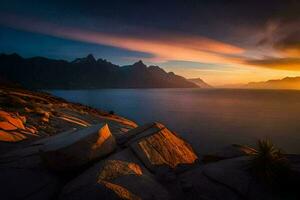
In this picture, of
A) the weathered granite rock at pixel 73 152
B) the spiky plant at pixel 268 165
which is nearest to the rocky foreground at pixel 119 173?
the weathered granite rock at pixel 73 152

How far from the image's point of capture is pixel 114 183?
7.85m

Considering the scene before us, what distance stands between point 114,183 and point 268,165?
6060mm

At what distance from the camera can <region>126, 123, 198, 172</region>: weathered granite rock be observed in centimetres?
1058

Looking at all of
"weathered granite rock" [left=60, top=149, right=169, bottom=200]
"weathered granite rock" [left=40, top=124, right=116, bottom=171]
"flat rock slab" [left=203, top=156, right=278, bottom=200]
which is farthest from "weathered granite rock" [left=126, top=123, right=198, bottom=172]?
"weathered granite rock" [left=40, top=124, right=116, bottom=171]

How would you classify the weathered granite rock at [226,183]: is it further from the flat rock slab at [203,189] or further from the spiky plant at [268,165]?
the spiky plant at [268,165]

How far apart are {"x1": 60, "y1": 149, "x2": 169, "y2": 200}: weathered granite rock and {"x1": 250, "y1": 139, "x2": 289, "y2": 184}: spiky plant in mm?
3808

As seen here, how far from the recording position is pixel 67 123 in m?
23.7

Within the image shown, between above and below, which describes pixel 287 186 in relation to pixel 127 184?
above

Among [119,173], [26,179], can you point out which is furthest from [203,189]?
[26,179]

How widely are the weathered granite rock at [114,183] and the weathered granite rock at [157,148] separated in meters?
0.96

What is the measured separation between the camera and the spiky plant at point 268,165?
7.77m

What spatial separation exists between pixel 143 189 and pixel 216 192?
2.80 metres

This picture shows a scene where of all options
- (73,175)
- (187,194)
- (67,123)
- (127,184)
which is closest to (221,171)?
(187,194)

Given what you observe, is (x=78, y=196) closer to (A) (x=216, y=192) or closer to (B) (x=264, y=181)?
(A) (x=216, y=192)
